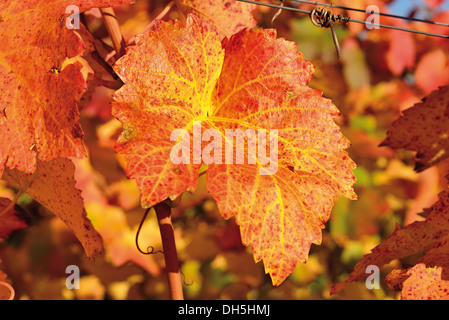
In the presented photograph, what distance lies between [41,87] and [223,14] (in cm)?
21

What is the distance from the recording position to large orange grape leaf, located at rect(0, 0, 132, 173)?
1.23 ft

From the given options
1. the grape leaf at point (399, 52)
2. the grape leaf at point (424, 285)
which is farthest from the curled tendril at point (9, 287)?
the grape leaf at point (399, 52)

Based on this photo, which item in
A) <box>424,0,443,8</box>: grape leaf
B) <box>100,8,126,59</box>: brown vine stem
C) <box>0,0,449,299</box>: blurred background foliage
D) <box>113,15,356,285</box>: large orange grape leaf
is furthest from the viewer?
<box>424,0,443,8</box>: grape leaf

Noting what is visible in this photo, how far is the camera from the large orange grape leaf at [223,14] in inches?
20.6

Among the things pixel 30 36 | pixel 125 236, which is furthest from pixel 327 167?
pixel 125 236

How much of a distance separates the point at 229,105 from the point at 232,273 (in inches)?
31.2

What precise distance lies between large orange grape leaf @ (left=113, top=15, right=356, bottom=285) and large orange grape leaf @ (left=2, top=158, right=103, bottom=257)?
0.12m

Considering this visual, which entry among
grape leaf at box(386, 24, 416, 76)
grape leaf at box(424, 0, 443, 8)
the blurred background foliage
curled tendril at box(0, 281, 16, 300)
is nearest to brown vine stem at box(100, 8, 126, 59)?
curled tendril at box(0, 281, 16, 300)

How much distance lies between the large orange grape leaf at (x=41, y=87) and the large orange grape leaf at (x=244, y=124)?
34 mm

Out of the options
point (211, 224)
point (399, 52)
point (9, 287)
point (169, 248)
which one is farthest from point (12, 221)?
point (399, 52)

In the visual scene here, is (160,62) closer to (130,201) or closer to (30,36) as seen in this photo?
(30,36)

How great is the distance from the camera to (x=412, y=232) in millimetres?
495

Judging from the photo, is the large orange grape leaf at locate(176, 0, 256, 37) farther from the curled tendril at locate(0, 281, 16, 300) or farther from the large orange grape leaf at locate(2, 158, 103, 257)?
the curled tendril at locate(0, 281, 16, 300)

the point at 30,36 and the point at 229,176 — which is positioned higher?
the point at 30,36
